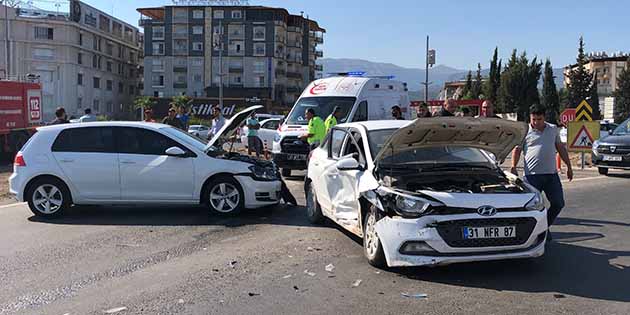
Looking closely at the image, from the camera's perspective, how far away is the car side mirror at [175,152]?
945cm

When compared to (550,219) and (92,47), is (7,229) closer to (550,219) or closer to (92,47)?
(550,219)

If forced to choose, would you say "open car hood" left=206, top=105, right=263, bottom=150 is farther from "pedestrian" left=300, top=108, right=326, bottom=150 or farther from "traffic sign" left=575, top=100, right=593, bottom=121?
"traffic sign" left=575, top=100, right=593, bottom=121

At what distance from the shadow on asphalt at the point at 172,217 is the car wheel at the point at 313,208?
0.11 m

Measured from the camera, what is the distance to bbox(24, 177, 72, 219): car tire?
31.6 ft

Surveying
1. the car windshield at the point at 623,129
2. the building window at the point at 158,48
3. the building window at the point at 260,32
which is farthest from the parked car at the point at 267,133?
the building window at the point at 158,48

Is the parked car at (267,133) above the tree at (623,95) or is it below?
below

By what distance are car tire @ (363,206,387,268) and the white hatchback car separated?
10.8 feet

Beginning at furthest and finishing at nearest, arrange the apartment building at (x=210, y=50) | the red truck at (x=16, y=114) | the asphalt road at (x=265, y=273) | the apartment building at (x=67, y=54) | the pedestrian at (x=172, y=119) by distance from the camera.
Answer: the apartment building at (x=210, y=50), the apartment building at (x=67, y=54), the red truck at (x=16, y=114), the pedestrian at (x=172, y=119), the asphalt road at (x=265, y=273)

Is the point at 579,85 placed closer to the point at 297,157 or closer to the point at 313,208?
the point at 297,157

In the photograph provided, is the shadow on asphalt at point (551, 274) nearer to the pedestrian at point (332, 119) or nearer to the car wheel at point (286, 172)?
the pedestrian at point (332, 119)

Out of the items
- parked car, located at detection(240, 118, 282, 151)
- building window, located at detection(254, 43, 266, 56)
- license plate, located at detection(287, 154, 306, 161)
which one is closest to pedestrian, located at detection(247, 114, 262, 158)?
license plate, located at detection(287, 154, 306, 161)

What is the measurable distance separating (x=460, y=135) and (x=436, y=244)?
169 cm

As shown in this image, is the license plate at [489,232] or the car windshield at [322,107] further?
the car windshield at [322,107]

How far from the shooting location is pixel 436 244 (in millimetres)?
5828
